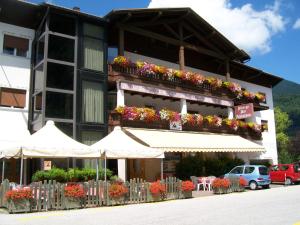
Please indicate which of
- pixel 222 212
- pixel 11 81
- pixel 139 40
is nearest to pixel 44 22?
pixel 11 81

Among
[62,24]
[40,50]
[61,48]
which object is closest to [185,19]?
[62,24]

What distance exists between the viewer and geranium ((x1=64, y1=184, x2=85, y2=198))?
14906mm

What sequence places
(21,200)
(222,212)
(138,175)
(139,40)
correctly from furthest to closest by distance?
(139,40) → (138,175) → (21,200) → (222,212)

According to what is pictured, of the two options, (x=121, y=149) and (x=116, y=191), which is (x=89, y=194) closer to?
(x=116, y=191)

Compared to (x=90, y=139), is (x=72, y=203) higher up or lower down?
lower down

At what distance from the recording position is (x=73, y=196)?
14977 millimetres

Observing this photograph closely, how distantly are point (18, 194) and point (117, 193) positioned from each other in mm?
4100

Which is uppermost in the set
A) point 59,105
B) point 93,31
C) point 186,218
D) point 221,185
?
point 93,31

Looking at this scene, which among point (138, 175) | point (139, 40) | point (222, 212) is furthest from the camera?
point (139, 40)

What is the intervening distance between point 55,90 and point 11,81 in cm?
264

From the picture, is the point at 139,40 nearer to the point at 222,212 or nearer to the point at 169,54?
the point at 169,54

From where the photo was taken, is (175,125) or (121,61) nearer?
(121,61)

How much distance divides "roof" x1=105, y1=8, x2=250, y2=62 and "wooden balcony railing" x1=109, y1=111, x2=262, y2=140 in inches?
249

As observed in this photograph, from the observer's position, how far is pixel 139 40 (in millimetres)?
28531
